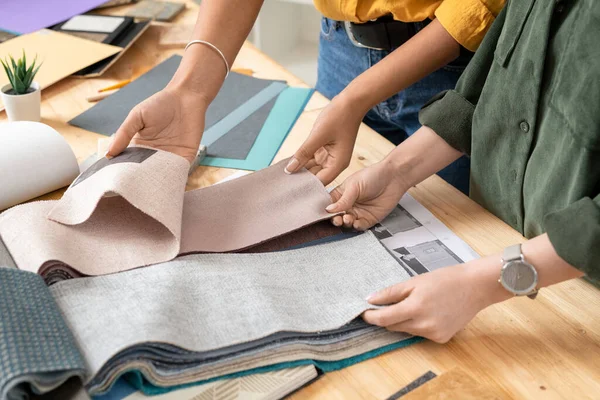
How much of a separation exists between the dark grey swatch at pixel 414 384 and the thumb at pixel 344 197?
0.32 m

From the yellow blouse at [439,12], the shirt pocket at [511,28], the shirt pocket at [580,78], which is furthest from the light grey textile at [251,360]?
the yellow blouse at [439,12]

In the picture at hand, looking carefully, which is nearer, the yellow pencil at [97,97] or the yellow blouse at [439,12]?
the yellow blouse at [439,12]

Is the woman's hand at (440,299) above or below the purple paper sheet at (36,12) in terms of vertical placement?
below

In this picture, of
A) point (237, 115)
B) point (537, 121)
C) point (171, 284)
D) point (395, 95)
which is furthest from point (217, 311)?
point (395, 95)

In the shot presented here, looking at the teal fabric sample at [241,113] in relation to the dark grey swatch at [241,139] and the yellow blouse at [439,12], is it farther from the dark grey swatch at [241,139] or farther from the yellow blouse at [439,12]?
the yellow blouse at [439,12]

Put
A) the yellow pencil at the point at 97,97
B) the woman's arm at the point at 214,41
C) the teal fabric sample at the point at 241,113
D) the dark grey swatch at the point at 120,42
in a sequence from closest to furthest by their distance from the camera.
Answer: the woman's arm at the point at 214,41 → the teal fabric sample at the point at 241,113 → the yellow pencil at the point at 97,97 → the dark grey swatch at the point at 120,42

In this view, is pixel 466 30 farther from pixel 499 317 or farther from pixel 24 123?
pixel 24 123

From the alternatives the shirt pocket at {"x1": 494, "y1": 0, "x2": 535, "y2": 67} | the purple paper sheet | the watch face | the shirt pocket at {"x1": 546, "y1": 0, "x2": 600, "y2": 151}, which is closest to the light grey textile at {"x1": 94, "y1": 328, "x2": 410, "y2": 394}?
the watch face

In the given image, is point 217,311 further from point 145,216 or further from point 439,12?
point 439,12

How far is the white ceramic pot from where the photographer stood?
123cm

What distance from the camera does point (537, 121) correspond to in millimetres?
936

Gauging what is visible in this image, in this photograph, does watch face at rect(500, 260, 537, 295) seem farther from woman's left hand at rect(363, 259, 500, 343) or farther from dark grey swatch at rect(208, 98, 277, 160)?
dark grey swatch at rect(208, 98, 277, 160)

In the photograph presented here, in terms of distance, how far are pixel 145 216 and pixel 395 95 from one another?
0.68 metres

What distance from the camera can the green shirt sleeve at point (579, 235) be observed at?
732 millimetres
